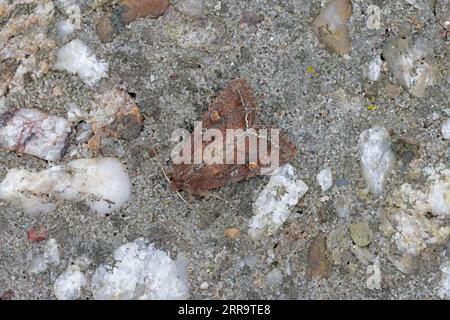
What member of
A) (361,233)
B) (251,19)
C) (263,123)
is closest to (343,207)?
(361,233)

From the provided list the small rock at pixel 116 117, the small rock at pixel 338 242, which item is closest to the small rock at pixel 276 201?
the small rock at pixel 338 242

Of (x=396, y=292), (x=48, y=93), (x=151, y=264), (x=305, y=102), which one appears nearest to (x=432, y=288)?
(x=396, y=292)

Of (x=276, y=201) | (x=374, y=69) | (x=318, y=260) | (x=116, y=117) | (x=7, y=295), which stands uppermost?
(x=374, y=69)

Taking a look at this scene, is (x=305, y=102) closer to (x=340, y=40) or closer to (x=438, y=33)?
(x=340, y=40)

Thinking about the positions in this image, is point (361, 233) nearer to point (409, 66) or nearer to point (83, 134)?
point (409, 66)

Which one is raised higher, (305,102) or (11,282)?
(305,102)

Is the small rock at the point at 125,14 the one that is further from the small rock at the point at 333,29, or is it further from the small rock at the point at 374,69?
the small rock at the point at 374,69
